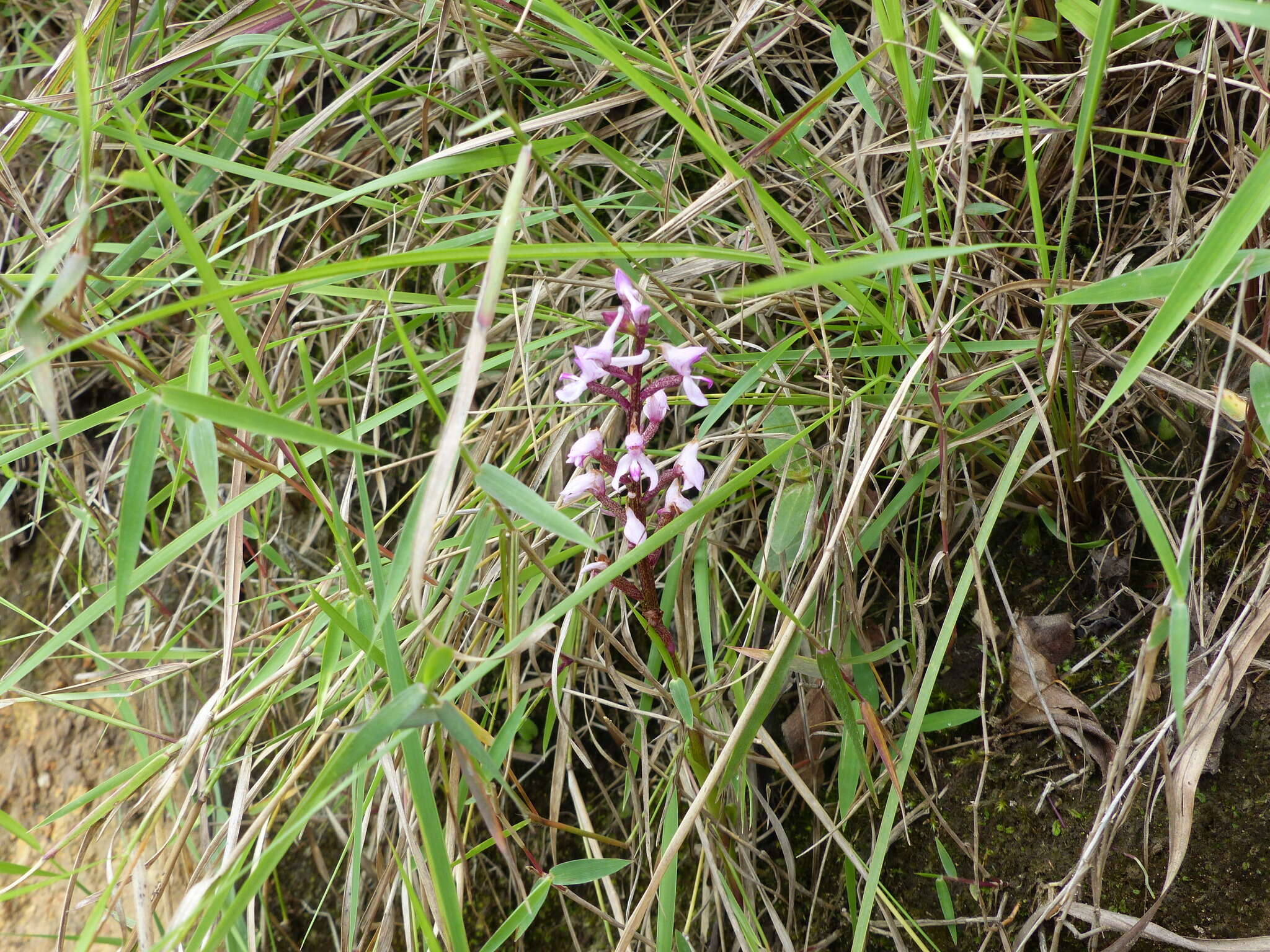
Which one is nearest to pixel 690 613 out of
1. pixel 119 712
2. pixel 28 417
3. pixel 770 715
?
pixel 770 715

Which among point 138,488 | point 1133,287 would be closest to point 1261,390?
point 1133,287

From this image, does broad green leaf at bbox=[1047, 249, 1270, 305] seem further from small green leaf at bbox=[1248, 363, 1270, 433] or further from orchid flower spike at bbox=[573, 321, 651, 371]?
orchid flower spike at bbox=[573, 321, 651, 371]

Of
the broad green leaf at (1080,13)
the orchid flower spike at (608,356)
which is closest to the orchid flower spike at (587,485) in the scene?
the orchid flower spike at (608,356)

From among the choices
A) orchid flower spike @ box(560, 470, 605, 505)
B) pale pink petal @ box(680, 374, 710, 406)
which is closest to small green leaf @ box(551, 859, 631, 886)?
orchid flower spike @ box(560, 470, 605, 505)

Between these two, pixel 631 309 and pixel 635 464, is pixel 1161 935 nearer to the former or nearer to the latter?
pixel 635 464

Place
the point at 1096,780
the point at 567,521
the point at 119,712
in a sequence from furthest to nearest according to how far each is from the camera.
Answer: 1. the point at 119,712
2. the point at 1096,780
3. the point at 567,521

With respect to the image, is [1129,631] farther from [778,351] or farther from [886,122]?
[886,122]
